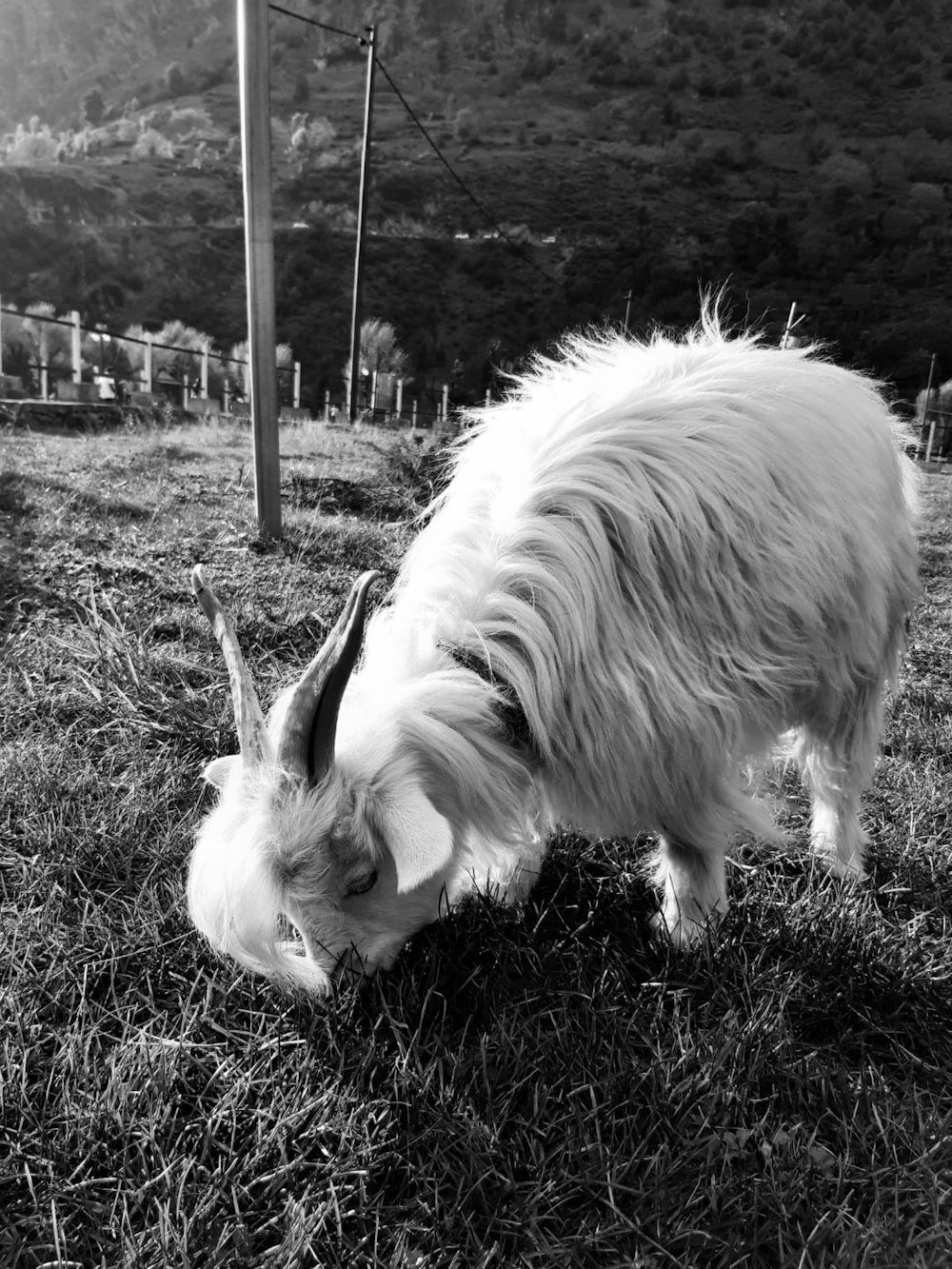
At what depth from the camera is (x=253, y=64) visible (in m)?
4.18

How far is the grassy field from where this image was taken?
4.99 feet

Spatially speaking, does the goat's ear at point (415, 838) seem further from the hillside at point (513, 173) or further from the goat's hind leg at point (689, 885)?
the hillside at point (513, 173)

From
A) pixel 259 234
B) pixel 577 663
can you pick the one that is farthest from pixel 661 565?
pixel 259 234

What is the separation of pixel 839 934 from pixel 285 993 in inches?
60.9

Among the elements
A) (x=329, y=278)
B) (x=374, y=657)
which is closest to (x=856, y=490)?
(x=374, y=657)

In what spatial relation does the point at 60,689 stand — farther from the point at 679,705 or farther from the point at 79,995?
the point at 679,705

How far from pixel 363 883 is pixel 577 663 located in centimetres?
76

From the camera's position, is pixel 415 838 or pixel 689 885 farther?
pixel 689 885

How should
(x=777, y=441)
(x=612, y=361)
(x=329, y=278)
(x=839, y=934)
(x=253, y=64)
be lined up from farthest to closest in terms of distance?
(x=329, y=278), (x=253, y=64), (x=612, y=361), (x=777, y=441), (x=839, y=934)

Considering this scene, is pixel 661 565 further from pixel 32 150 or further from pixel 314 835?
pixel 32 150

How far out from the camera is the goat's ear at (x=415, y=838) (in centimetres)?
166

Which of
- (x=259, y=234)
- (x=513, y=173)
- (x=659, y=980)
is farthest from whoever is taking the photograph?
(x=513, y=173)

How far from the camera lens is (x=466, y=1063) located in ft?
5.99

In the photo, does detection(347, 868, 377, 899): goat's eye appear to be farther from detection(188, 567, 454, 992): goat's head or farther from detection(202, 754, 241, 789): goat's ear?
detection(202, 754, 241, 789): goat's ear
